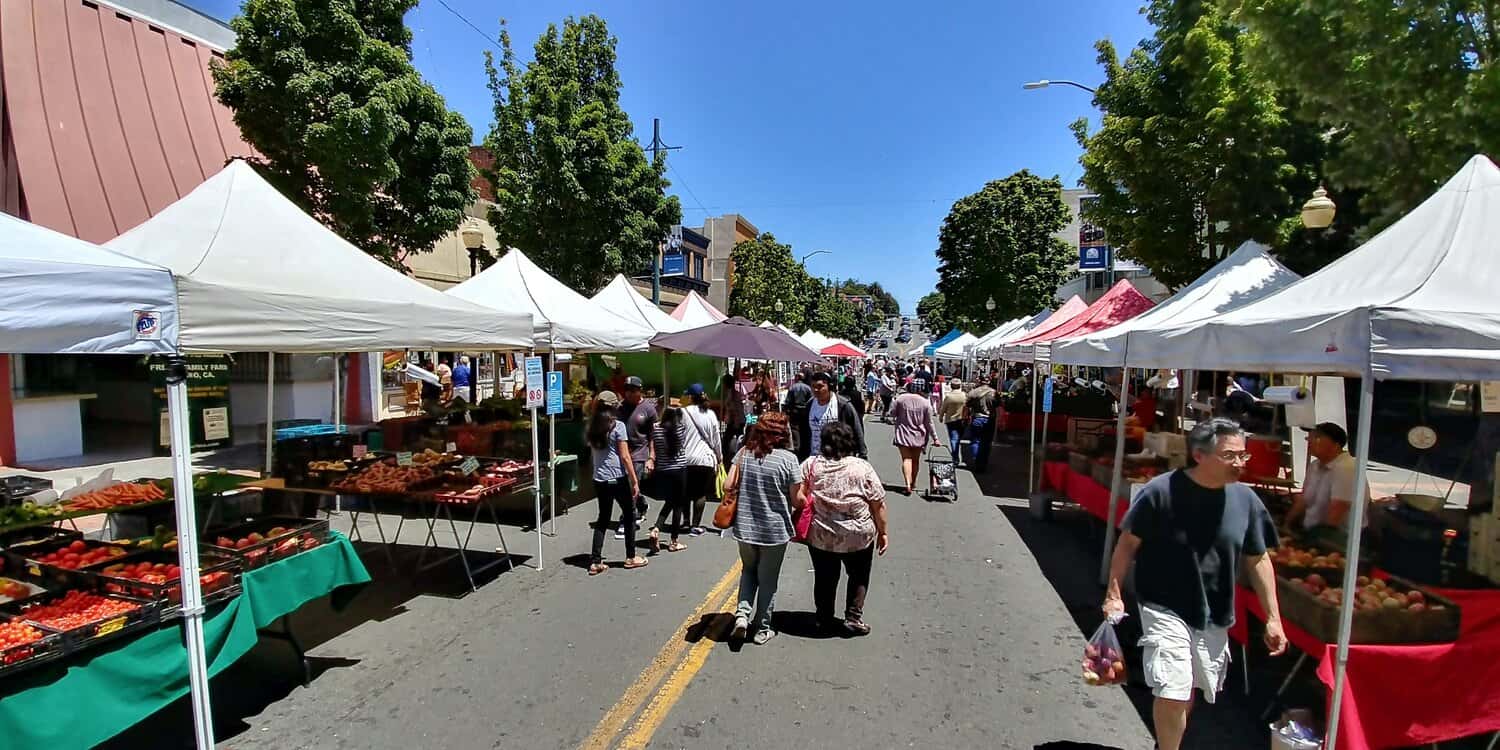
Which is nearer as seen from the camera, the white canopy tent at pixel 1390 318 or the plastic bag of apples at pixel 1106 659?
the white canopy tent at pixel 1390 318

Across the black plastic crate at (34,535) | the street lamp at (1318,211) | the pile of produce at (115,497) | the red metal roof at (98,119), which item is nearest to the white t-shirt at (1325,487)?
the street lamp at (1318,211)

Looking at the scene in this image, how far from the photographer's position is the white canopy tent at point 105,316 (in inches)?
113

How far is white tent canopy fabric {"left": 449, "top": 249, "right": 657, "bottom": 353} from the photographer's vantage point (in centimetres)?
921

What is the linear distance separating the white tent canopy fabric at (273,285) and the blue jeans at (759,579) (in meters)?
3.26

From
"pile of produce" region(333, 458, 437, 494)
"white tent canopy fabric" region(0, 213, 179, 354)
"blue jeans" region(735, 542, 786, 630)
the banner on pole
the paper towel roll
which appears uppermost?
"white tent canopy fabric" region(0, 213, 179, 354)

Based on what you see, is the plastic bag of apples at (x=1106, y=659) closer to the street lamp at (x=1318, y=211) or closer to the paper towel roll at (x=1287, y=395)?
the street lamp at (x=1318, y=211)

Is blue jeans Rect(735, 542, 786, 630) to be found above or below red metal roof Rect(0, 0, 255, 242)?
below

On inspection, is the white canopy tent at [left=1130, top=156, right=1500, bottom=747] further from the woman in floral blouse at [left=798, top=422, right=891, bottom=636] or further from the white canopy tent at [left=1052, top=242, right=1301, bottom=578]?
the woman in floral blouse at [left=798, top=422, right=891, bottom=636]

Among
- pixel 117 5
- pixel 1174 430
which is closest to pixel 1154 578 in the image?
pixel 1174 430

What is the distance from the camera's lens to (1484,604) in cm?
346

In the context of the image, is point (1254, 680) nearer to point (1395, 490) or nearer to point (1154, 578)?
point (1154, 578)

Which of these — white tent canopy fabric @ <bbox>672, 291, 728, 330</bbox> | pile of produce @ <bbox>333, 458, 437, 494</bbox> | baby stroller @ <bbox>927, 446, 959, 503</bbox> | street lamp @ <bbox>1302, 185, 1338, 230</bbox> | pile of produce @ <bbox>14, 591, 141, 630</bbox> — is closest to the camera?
pile of produce @ <bbox>14, 591, 141, 630</bbox>

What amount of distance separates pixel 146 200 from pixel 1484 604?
17548 millimetres

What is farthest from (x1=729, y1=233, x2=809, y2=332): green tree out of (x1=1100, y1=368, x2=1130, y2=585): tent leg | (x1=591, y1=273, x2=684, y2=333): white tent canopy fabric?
(x1=1100, y1=368, x2=1130, y2=585): tent leg
